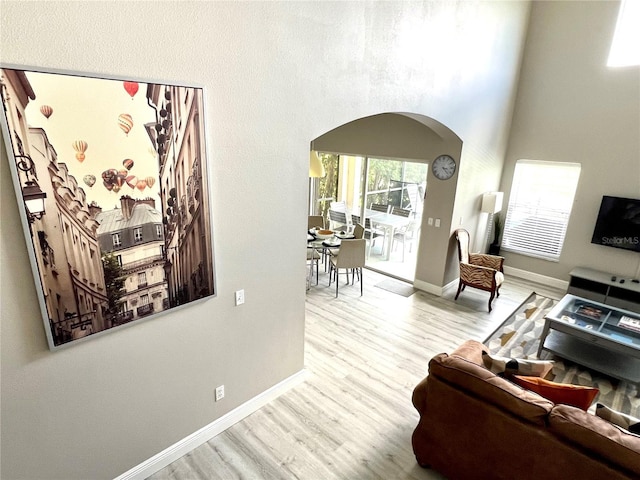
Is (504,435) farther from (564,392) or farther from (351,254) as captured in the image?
(351,254)

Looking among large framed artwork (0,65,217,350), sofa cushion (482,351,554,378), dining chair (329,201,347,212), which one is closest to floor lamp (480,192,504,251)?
dining chair (329,201,347,212)

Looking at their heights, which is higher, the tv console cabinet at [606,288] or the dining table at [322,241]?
the dining table at [322,241]

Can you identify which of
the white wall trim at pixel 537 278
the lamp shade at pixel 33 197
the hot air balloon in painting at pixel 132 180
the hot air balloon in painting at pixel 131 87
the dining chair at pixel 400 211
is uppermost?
the hot air balloon in painting at pixel 131 87

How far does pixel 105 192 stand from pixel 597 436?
3043 millimetres

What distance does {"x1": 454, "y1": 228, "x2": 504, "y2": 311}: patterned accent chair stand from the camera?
524cm

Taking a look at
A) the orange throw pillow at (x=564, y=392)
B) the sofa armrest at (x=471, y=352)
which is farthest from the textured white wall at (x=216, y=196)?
the orange throw pillow at (x=564, y=392)

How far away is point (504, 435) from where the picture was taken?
2.20 meters

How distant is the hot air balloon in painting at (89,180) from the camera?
187 cm

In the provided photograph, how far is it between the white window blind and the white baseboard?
523cm

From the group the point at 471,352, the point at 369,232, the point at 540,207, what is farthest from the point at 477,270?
the point at 471,352

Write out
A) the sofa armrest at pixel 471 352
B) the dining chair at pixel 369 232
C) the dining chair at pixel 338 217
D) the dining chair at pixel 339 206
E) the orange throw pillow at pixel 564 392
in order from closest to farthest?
the orange throw pillow at pixel 564 392, the sofa armrest at pixel 471 352, the dining chair at pixel 369 232, the dining chair at pixel 338 217, the dining chair at pixel 339 206

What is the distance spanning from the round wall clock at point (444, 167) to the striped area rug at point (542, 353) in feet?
7.71

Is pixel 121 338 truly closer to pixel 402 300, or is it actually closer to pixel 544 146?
pixel 402 300

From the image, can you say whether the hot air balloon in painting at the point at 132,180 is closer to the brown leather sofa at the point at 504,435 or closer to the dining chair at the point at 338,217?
the brown leather sofa at the point at 504,435
